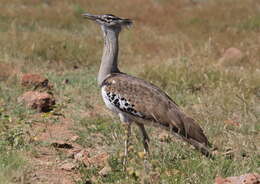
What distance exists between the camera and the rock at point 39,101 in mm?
5043

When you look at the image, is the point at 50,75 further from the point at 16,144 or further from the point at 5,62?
the point at 16,144

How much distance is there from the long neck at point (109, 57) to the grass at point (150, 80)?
528 mm

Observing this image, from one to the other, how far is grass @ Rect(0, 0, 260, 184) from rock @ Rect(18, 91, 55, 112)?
0.28 feet

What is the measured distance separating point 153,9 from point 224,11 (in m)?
1.98

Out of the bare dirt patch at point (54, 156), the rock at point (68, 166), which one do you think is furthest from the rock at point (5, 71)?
the rock at point (68, 166)

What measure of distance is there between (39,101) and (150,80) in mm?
1941

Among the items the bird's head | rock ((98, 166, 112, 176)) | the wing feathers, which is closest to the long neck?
the bird's head

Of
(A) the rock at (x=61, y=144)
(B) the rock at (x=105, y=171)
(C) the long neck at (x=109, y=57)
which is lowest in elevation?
(A) the rock at (x=61, y=144)

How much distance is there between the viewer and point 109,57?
410 centimetres

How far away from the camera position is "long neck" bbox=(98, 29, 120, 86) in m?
4.06

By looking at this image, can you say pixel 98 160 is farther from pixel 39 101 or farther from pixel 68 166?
pixel 39 101

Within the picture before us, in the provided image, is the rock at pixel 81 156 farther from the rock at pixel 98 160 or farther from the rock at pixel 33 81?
the rock at pixel 33 81

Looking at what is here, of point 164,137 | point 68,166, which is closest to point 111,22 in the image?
point 164,137

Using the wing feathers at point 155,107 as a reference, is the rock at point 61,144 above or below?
A: below
